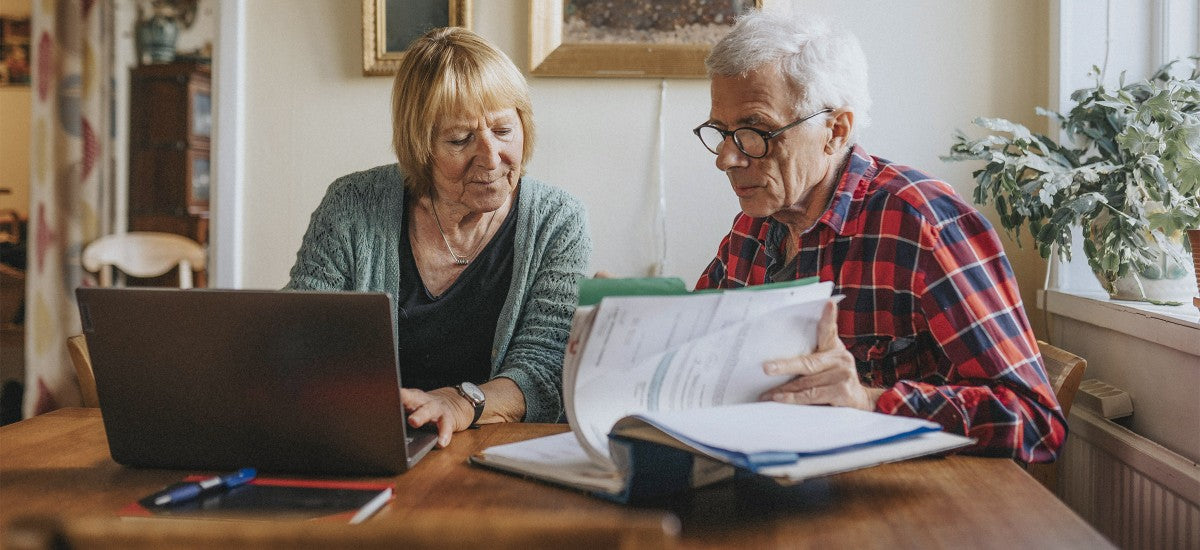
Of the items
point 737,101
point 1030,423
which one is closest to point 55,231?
point 737,101

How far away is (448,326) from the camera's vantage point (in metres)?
1.61

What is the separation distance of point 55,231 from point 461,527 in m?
3.04

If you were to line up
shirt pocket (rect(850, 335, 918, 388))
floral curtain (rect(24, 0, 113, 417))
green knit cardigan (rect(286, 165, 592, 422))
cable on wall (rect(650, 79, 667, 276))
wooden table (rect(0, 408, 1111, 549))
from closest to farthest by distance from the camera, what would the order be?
wooden table (rect(0, 408, 1111, 549)) → shirt pocket (rect(850, 335, 918, 388)) → green knit cardigan (rect(286, 165, 592, 422)) → cable on wall (rect(650, 79, 667, 276)) → floral curtain (rect(24, 0, 113, 417))

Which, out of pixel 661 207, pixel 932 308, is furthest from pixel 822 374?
pixel 661 207

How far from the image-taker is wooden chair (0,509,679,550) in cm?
37

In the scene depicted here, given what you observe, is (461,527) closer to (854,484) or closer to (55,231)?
(854,484)

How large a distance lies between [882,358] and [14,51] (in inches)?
129

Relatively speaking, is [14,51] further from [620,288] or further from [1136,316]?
[1136,316]

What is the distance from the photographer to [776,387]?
0.92 meters

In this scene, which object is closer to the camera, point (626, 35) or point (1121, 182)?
point (1121, 182)

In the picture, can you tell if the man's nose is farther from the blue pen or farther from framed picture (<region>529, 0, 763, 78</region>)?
framed picture (<region>529, 0, 763, 78</region>)

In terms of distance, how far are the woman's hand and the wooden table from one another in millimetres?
54

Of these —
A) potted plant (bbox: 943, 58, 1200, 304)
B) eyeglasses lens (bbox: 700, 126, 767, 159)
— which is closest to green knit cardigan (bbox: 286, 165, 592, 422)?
eyeglasses lens (bbox: 700, 126, 767, 159)

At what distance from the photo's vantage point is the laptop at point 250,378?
841 mm
